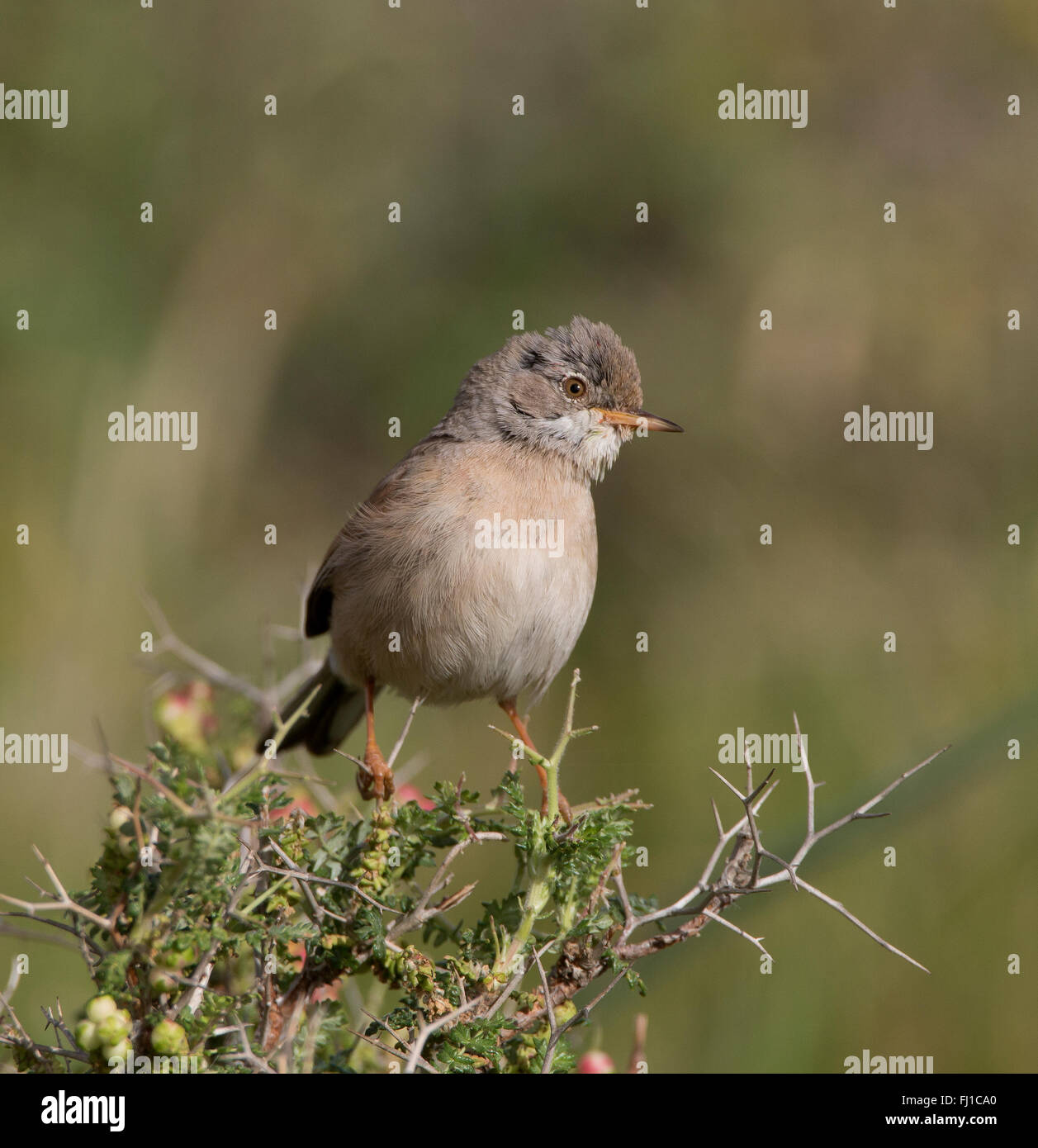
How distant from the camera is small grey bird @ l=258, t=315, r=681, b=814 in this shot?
4.09 metres

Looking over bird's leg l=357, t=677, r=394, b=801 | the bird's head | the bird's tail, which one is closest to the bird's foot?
bird's leg l=357, t=677, r=394, b=801

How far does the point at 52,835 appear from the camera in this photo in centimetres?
457

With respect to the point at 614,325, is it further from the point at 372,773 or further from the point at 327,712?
the point at 372,773

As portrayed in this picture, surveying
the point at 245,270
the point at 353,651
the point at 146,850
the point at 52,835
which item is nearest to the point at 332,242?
the point at 245,270

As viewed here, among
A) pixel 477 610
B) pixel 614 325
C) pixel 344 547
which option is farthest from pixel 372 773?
pixel 614 325

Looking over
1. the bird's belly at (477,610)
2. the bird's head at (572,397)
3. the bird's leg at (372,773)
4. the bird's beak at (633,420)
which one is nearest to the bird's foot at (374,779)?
the bird's leg at (372,773)

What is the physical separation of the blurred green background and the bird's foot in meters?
1.69

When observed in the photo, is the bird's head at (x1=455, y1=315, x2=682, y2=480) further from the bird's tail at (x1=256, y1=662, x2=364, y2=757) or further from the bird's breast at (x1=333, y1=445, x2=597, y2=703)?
the bird's tail at (x1=256, y1=662, x2=364, y2=757)

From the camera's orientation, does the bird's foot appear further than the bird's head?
No

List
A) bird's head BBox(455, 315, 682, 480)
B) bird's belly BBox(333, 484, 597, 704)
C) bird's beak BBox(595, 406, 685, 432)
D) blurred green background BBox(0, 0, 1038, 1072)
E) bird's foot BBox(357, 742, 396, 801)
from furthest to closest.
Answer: blurred green background BBox(0, 0, 1038, 1072)
bird's head BBox(455, 315, 682, 480)
bird's beak BBox(595, 406, 685, 432)
bird's belly BBox(333, 484, 597, 704)
bird's foot BBox(357, 742, 396, 801)

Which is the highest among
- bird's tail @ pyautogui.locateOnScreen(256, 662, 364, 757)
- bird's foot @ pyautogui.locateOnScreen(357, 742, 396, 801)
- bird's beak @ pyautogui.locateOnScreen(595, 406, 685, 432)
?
bird's beak @ pyautogui.locateOnScreen(595, 406, 685, 432)

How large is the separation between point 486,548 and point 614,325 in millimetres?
2697

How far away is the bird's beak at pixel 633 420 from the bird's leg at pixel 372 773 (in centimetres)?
134

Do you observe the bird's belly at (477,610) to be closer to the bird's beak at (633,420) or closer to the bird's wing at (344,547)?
the bird's wing at (344,547)
